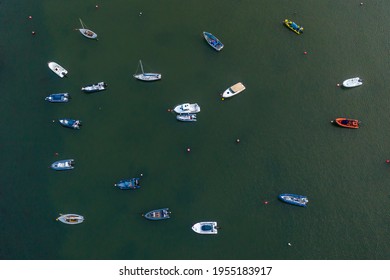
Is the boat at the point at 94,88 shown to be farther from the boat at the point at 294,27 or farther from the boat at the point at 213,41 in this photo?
the boat at the point at 294,27

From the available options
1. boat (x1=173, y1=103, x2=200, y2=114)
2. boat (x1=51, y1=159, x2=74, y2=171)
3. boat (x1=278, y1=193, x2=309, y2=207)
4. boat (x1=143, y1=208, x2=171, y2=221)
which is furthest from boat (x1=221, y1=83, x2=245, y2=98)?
boat (x1=51, y1=159, x2=74, y2=171)

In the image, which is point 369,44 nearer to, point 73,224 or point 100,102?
point 100,102

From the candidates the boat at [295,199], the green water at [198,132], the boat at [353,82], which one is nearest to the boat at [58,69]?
the green water at [198,132]

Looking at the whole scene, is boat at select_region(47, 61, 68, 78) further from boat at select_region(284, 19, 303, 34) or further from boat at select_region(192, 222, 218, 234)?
boat at select_region(284, 19, 303, 34)

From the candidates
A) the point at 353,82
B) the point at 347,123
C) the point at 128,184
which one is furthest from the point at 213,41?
the point at 128,184

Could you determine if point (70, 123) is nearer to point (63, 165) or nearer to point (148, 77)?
point (63, 165)
